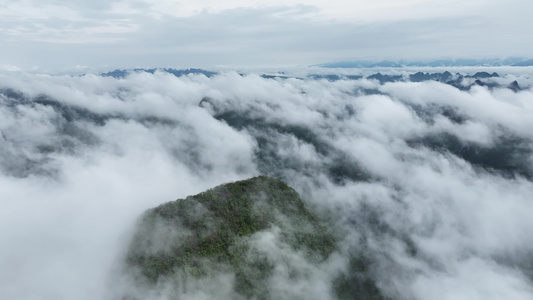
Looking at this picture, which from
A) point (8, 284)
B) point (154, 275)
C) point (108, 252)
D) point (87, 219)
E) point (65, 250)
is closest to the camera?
point (154, 275)

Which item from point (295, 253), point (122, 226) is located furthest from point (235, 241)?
point (122, 226)

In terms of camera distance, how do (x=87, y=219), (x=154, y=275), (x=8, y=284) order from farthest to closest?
(x=87, y=219)
(x=8, y=284)
(x=154, y=275)

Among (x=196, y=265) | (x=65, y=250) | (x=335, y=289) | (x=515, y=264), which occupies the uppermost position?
(x=196, y=265)

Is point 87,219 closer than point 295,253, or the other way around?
point 295,253

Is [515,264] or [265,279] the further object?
[515,264]

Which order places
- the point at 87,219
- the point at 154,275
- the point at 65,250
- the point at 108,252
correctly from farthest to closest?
the point at 87,219
the point at 65,250
the point at 108,252
the point at 154,275

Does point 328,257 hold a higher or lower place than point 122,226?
lower

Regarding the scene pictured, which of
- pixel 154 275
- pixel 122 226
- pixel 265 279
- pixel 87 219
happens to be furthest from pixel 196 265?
pixel 87 219

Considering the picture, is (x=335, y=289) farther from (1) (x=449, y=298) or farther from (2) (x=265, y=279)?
(1) (x=449, y=298)

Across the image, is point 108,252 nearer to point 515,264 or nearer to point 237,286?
point 237,286
